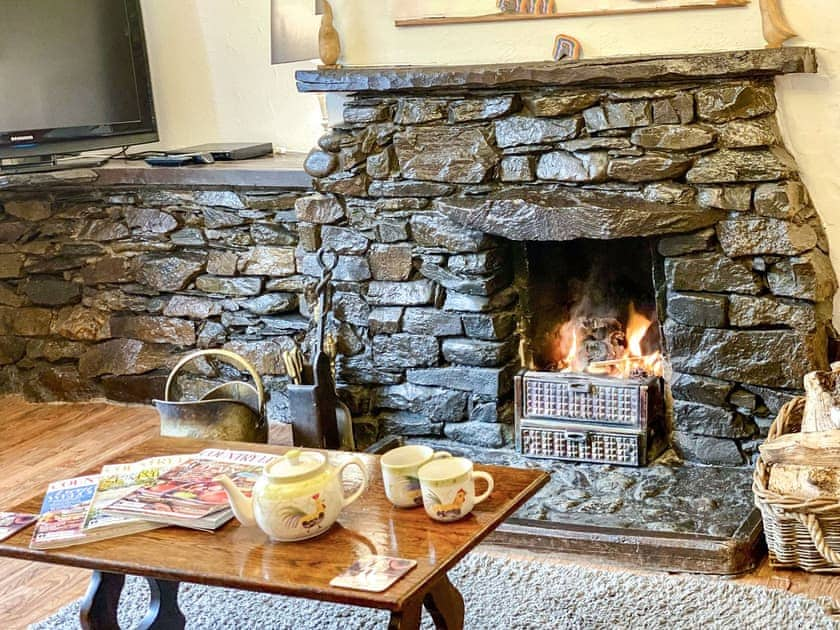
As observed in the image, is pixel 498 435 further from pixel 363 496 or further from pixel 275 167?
pixel 363 496

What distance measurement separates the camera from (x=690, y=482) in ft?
10.8

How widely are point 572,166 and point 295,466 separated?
1.56 metres

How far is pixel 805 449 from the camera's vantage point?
9.20ft

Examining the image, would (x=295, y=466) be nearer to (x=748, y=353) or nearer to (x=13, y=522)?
(x=13, y=522)

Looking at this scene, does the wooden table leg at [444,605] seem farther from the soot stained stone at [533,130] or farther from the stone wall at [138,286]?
the stone wall at [138,286]

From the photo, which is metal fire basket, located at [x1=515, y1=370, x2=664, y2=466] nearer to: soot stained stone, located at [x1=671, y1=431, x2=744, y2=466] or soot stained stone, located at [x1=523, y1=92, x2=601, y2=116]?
soot stained stone, located at [x1=671, y1=431, x2=744, y2=466]

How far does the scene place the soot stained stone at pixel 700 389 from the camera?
329cm

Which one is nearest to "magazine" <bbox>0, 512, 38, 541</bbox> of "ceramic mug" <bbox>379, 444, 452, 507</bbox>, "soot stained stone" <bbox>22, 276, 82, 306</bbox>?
"ceramic mug" <bbox>379, 444, 452, 507</bbox>

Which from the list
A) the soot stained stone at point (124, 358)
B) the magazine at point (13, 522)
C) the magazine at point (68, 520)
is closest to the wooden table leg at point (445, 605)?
the magazine at point (68, 520)

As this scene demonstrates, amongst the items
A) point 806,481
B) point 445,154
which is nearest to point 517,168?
point 445,154

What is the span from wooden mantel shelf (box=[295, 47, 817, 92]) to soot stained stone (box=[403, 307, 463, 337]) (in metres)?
Answer: 0.69

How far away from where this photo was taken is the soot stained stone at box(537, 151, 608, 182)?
324cm

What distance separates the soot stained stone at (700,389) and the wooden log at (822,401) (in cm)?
34

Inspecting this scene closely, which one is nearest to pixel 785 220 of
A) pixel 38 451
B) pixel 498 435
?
pixel 498 435
